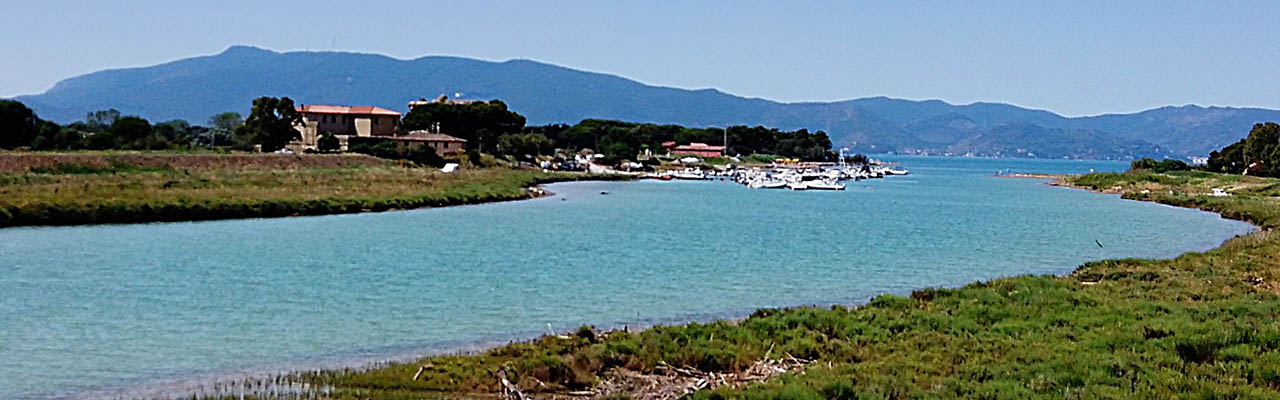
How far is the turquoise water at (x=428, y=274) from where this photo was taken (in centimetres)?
1476

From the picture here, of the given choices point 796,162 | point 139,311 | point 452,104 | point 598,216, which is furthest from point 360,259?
point 796,162

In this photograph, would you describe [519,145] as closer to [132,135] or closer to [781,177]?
[781,177]

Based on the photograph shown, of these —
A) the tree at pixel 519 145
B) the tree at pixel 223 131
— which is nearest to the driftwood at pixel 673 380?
the tree at pixel 519 145

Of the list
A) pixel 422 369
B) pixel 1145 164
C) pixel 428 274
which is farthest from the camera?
pixel 1145 164

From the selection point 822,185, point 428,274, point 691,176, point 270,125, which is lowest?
point 691,176

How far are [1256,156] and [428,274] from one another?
3212 inches

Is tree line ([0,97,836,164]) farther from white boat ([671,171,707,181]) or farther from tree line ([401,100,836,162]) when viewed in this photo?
white boat ([671,171,707,181])

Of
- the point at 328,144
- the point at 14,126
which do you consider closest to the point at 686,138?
the point at 328,144

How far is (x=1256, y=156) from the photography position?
288 ft

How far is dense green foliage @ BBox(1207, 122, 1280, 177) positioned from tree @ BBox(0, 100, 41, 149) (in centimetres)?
7698

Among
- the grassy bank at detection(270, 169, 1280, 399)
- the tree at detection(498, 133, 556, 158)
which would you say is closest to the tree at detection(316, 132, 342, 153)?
the tree at detection(498, 133, 556, 158)

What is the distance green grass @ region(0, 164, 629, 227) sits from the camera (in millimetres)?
37062

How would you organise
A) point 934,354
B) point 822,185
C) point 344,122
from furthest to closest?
point 344,122, point 822,185, point 934,354

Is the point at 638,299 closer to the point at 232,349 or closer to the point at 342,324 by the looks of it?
the point at 342,324
